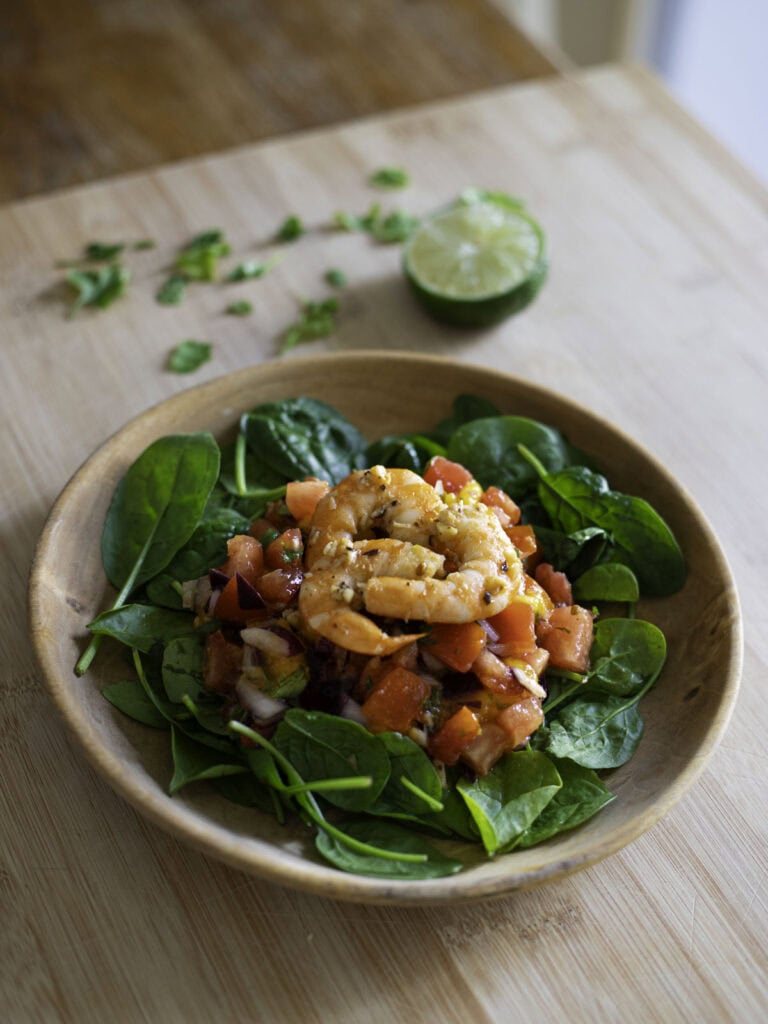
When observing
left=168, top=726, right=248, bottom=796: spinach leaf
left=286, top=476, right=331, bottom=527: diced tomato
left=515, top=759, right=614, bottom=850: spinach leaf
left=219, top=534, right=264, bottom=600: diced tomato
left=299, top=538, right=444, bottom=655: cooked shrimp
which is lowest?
left=168, top=726, right=248, bottom=796: spinach leaf

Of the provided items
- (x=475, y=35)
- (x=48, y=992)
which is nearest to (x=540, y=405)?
(x=48, y=992)

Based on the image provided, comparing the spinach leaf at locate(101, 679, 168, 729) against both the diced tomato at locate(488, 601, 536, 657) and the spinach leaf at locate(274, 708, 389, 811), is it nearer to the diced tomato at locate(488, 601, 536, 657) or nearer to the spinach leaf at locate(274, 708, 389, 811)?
the spinach leaf at locate(274, 708, 389, 811)

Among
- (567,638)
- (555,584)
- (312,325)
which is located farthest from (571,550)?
(312,325)

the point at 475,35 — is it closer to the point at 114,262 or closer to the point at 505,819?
the point at 114,262

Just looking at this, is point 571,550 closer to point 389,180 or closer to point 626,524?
point 626,524

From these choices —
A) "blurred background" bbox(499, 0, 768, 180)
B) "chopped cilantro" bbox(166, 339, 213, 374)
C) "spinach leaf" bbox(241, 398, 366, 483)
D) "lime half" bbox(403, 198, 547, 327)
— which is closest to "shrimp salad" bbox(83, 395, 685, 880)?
"spinach leaf" bbox(241, 398, 366, 483)

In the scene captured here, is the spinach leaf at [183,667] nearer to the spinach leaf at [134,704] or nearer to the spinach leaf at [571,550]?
the spinach leaf at [134,704]

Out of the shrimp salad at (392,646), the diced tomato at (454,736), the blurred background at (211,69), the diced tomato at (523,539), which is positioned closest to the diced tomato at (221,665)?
the shrimp salad at (392,646)
